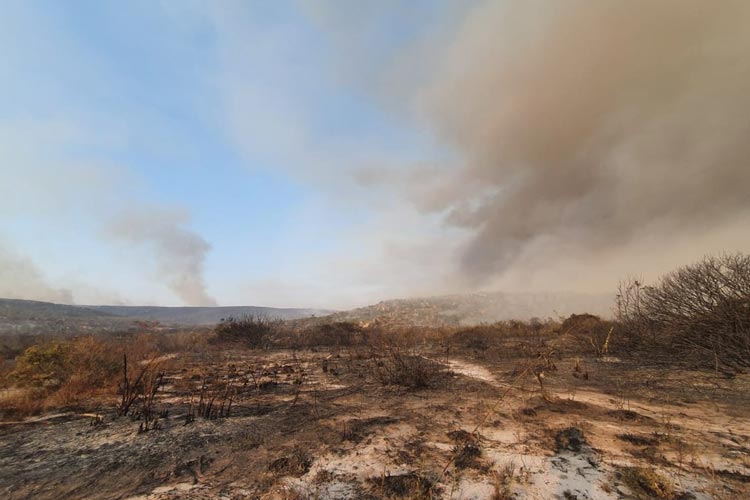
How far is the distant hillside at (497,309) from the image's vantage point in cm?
3212

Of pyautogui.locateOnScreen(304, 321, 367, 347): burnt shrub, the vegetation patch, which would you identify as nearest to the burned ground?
the vegetation patch

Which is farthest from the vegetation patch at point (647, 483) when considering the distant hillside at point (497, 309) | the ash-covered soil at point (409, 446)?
the distant hillside at point (497, 309)

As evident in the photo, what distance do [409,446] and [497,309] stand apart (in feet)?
119

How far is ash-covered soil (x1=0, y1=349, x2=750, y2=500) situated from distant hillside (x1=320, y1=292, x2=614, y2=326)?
23.8 m

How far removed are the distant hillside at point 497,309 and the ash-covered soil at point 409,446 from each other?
23791 millimetres

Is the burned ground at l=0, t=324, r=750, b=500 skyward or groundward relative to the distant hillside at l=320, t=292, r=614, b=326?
groundward

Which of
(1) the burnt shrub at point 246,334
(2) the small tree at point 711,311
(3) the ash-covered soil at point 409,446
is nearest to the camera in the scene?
(3) the ash-covered soil at point 409,446

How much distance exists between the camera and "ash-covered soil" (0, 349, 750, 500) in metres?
3.21

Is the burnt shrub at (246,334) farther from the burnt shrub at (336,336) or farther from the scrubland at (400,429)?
the scrubland at (400,429)

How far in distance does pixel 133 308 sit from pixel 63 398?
134301 millimetres

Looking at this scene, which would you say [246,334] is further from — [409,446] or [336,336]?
[409,446]

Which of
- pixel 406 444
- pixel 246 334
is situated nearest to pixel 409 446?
pixel 406 444

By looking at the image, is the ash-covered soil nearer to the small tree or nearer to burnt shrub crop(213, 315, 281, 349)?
the small tree

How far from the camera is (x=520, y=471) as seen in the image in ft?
11.3
